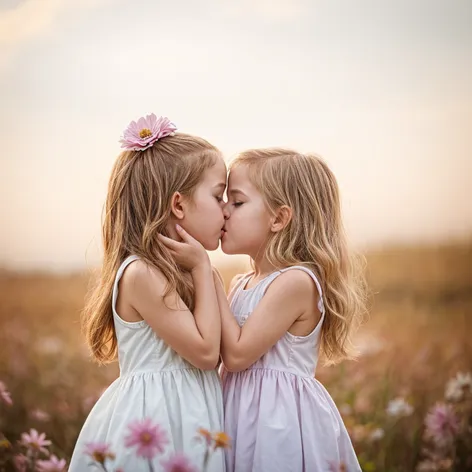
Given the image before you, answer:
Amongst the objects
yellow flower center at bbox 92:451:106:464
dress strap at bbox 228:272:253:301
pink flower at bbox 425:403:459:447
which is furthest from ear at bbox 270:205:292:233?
pink flower at bbox 425:403:459:447

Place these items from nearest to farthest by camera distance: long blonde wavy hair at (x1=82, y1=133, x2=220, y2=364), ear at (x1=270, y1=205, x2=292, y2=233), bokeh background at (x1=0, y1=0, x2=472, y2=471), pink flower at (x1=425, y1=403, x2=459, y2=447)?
1. long blonde wavy hair at (x1=82, y1=133, x2=220, y2=364)
2. ear at (x1=270, y1=205, x2=292, y2=233)
3. pink flower at (x1=425, y1=403, x2=459, y2=447)
4. bokeh background at (x1=0, y1=0, x2=472, y2=471)

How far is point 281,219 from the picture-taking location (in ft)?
6.91

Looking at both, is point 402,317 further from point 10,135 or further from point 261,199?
point 10,135

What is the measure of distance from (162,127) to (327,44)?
1.61 m

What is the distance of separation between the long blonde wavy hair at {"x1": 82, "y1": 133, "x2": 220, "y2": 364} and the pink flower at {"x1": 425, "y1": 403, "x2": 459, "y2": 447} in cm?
113

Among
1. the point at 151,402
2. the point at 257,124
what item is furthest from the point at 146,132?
the point at 257,124

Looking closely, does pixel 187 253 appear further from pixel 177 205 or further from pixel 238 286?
pixel 238 286

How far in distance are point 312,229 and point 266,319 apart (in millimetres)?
303

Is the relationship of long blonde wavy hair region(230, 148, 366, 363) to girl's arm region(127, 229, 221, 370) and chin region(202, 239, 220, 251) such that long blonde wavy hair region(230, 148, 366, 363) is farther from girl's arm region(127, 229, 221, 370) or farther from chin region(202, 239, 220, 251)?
girl's arm region(127, 229, 221, 370)

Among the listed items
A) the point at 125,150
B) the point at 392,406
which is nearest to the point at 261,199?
the point at 125,150

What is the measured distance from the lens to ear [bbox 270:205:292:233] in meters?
2.09

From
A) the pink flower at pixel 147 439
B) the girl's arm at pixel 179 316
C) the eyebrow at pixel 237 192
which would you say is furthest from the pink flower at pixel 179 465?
the eyebrow at pixel 237 192

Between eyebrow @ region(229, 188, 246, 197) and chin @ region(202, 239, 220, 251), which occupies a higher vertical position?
Answer: eyebrow @ region(229, 188, 246, 197)

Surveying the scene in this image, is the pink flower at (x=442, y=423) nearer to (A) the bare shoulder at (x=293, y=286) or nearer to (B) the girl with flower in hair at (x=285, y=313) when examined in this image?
(B) the girl with flower in hair at (x=285, y=313)
